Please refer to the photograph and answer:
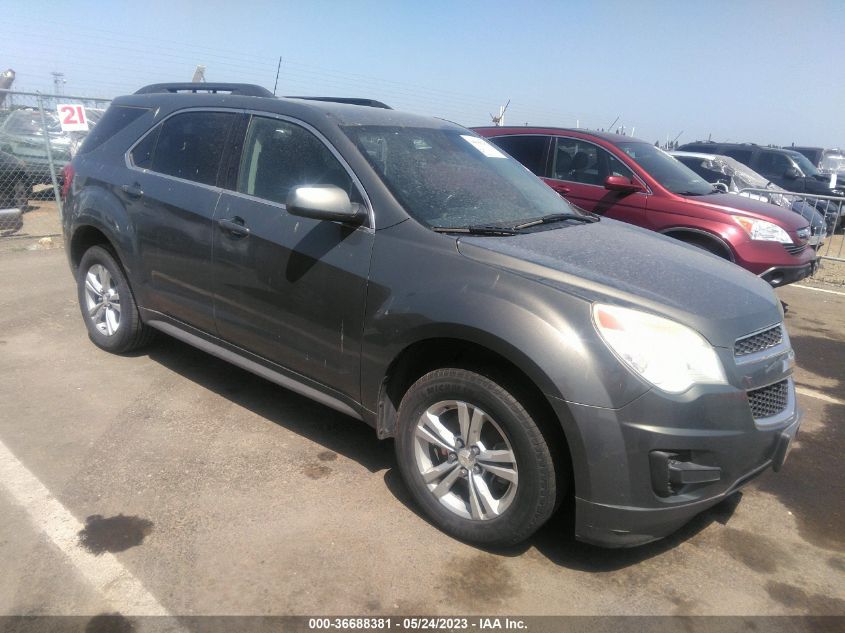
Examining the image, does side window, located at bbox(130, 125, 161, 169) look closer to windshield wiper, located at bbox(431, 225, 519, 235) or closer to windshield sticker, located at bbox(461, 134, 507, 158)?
windshield sticker, located at bbox(461, 134, 507, 158)

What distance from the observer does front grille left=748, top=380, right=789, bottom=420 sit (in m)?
2.67

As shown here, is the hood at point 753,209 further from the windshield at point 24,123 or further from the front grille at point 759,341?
the windshield at point 24,123

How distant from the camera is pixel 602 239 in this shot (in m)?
3.45

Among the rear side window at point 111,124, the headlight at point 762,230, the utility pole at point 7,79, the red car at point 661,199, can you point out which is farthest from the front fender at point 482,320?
the utility pole at point 7,79

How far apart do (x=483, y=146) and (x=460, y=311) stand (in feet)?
5.68

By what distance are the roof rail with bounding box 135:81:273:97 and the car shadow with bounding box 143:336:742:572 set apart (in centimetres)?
188

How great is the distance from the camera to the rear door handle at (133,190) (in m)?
4.25

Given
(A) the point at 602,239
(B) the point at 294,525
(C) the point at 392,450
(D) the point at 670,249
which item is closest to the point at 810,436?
(D) the point at 670,249

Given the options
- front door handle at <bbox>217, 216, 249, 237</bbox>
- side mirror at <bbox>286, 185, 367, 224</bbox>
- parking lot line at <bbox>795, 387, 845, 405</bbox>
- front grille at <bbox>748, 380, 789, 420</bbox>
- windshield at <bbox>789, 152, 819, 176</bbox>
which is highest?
side mirror at <bbox>286, 185, 367, 224</bbox>

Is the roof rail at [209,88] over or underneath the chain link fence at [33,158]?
over

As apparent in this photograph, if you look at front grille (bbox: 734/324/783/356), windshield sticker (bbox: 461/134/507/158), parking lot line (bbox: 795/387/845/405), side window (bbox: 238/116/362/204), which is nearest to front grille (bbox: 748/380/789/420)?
front grille (bbox: 734/324/783/356)

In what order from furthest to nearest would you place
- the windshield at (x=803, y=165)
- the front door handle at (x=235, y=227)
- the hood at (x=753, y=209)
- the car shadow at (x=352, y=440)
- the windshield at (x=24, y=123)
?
the windshield at (x=803, y=165) < the windshield at (x=24, y=123) < the hood at (x=753, y=209) < the front door handle at (x=235, y=227) < the car shadow at (x=352, y=440)

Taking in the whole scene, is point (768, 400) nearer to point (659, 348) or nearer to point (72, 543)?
point (659, 348)

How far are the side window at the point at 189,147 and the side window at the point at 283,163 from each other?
25 cm
